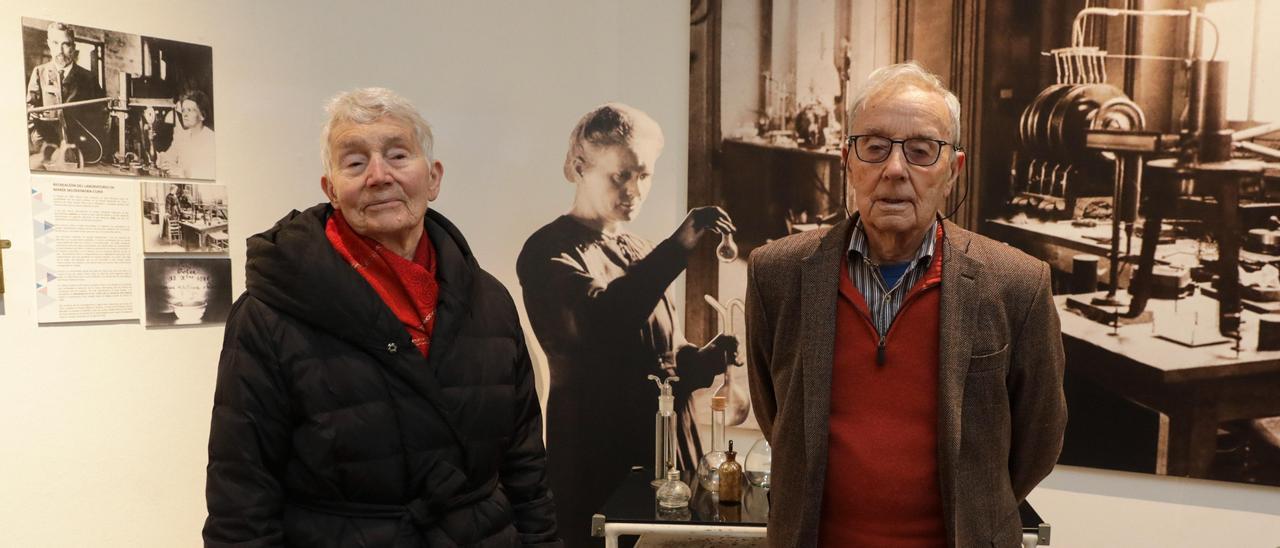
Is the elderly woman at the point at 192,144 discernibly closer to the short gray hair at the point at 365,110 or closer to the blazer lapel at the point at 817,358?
the short gray hair at the point at 365,110

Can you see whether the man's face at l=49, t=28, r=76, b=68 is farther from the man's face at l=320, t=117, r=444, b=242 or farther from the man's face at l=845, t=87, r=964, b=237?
the man's face at l=845, t=87, r=964, b=237

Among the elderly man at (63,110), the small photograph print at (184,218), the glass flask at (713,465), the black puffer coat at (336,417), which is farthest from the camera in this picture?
the glass flask at (713,465)

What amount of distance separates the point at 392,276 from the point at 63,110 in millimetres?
1183

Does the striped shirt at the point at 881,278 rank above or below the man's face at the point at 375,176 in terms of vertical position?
below

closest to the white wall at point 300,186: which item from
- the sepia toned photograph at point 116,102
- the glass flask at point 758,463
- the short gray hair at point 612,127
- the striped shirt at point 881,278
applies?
the sepia toned photograph at point 116,102

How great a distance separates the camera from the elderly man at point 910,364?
4.56 ft

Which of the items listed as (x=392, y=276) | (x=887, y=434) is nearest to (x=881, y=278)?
(x=887, y=434)

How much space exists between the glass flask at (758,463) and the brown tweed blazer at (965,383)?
36.4 inches

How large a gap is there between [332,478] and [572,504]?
1441 millimetres

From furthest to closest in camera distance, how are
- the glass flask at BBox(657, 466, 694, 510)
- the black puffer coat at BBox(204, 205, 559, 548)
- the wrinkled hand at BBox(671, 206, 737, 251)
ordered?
the wrinkled hand at BBox(671, 206, 737, 251) < the glass flask at BBox(657, 466, 694, 510) < the black puffer coat at BBox(204, 205, 559, 548)

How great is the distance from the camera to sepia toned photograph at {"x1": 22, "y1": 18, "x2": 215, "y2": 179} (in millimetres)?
2014

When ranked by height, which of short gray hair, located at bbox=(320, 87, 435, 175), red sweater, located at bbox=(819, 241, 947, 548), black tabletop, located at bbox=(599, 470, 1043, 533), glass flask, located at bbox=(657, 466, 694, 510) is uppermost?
short gray hair, located at bbox=(320, 87, 435, 175)

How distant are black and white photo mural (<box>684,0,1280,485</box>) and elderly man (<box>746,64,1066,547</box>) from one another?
1025 millimetres

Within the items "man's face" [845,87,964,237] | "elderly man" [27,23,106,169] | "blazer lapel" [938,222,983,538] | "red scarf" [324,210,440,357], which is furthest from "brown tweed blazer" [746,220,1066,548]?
"elderly man" [27,23,106,169]
